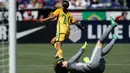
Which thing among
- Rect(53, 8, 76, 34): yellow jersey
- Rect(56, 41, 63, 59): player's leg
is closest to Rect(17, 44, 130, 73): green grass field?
Rect(56, 41, 63, 59): player's leg

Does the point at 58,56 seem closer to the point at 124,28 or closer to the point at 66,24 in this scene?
the point at 66,24

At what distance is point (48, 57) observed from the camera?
587 inches

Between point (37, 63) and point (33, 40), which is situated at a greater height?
point (37, 63)

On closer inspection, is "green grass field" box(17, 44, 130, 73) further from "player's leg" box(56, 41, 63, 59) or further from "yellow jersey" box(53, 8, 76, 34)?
"yellow jersey" box(53, 8, 76, 34)

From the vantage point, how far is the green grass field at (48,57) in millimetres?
12344

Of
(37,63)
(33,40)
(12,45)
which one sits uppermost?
(12,45)

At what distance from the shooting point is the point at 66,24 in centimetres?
1259

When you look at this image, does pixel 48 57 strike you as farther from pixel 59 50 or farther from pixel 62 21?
pixel 62 21

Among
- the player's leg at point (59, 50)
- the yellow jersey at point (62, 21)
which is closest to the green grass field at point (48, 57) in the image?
the player's leg at point (59, 50)

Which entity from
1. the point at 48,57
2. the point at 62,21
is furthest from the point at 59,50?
the point at 48,57

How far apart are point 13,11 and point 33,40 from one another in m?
11.6

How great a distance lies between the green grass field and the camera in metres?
12.3

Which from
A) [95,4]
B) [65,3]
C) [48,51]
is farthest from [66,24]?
[95,4]

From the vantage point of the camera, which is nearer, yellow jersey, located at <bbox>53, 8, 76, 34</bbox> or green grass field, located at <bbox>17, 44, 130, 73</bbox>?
green grass field, located at <bbox>17, 44, 130, 73</bbox>
